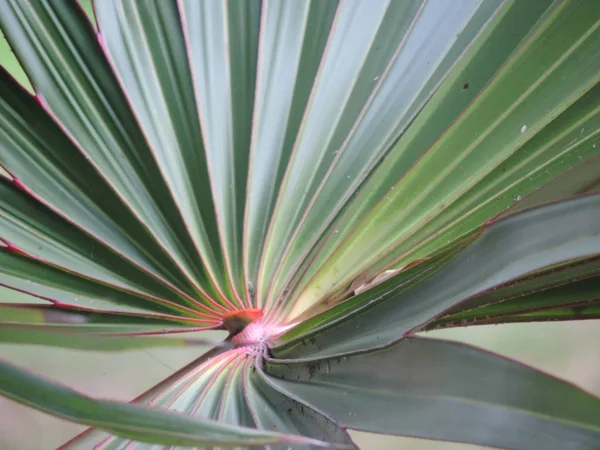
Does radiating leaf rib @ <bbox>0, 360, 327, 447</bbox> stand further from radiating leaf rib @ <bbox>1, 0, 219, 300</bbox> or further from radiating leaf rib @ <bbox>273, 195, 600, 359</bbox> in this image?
radiating leaf rib @ <bbox>1, 0, 219, 300</bbox>

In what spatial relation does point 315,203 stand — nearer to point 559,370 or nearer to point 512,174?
point 512,174

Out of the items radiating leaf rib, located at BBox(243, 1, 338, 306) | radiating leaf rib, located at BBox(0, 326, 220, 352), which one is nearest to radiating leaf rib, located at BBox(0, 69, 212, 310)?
radiating leaf rib, located at BBox(243, 1, 338, 306)

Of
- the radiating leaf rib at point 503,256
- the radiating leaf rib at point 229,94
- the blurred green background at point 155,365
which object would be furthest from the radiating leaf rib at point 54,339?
the blurred green background at point 155,365

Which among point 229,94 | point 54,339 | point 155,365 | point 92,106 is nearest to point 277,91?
point 229,94

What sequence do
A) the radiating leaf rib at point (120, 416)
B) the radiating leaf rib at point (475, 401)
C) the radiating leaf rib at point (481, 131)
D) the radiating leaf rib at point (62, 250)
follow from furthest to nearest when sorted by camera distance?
1. the radiating leaf rib at point (62, 250)
2. the radiating leaf rib at point (481, 131)
3. the radiating leaf rib at point (475, 401)
4. the radiating leaf rib at point (120, 416)

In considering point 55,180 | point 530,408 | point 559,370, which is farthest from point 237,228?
point 559,370

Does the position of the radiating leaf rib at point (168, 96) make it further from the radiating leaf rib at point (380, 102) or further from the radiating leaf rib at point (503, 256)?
the radiating leaf rib at point (503, 256)
